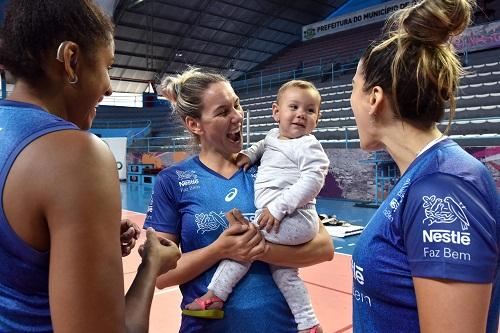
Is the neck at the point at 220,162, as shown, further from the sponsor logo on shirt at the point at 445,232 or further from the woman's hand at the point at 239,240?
the sponsor logo on shirt at the point at 445,232

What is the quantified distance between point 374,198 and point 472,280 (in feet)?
26.3

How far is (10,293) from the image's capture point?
730mm

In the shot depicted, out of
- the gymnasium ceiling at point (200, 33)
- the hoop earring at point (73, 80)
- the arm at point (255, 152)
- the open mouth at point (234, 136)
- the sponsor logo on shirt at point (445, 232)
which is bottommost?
the sponsor logo on shirt at point (445, 232)

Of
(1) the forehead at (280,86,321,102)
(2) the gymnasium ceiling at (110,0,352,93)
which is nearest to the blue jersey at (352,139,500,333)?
(1) the forehead at (280,86,321,102)

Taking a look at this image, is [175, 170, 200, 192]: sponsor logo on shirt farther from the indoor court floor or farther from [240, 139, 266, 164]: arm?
the indoor court floor

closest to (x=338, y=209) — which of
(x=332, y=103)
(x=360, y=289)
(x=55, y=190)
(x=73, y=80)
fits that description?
(x=332, y=103)

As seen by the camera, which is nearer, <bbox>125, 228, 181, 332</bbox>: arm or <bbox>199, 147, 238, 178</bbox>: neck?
<bbox>125, 228, 181, 332</bbox>: arm

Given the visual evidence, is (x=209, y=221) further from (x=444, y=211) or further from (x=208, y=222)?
(x=444, y=211)

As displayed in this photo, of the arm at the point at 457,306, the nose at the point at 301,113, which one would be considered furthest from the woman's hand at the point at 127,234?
the nose at the point at 301,113

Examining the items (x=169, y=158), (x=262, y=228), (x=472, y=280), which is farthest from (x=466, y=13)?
(x=169, y=158)

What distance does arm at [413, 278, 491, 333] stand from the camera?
800 millimetres

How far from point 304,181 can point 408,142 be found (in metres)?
0.70

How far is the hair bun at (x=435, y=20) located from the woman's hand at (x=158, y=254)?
0.82 meters

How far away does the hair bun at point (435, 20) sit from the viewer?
1008 millimetres
